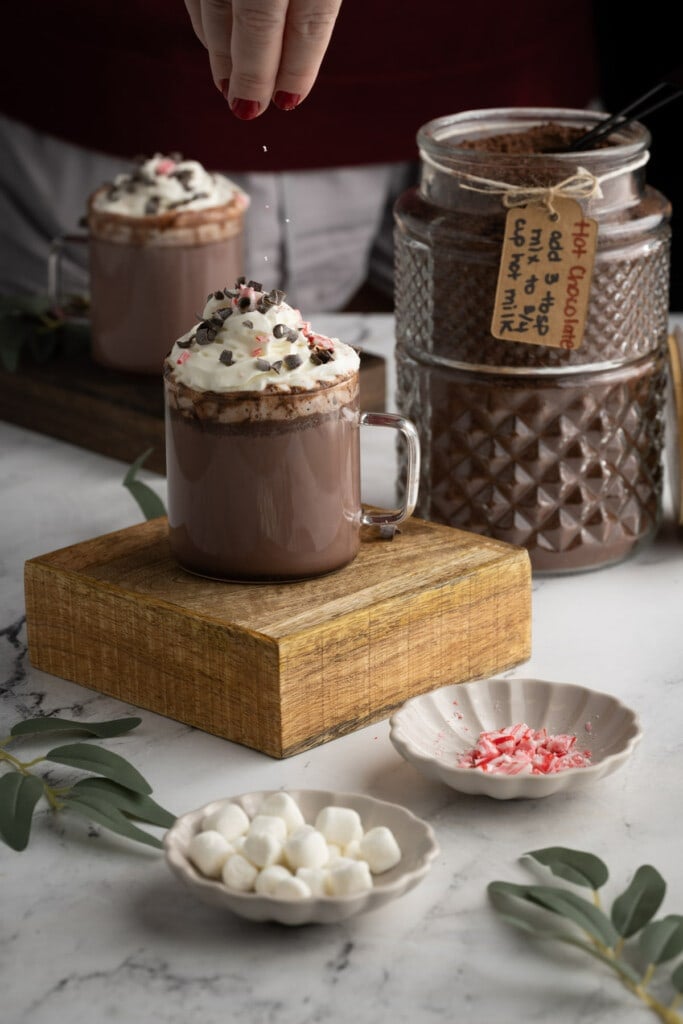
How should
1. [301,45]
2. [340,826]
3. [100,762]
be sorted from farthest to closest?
[301,45]
[100,762]
[340,826]

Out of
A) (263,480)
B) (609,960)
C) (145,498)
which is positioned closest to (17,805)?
(263,480)

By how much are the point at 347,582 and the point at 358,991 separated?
0.41 meters

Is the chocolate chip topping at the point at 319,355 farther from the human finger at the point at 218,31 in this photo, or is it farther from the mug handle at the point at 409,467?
the human finger at the point at 218,31

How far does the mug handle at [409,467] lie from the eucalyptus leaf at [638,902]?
1.45 feet

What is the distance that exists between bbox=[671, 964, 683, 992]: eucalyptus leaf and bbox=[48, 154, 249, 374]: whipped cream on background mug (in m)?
1.15

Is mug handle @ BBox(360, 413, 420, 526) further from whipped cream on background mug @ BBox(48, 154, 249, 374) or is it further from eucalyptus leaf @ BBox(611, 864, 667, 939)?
whipped cream on background mug @ BBox(48, 154, 249, 374)

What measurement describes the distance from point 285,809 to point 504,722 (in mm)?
253

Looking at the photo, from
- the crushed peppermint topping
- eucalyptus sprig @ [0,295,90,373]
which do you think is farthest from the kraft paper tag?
eucalyptus sprig @ [0,295,90,373]

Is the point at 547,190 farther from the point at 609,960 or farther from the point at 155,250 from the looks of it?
the point at 609,960

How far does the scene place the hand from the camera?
122cm

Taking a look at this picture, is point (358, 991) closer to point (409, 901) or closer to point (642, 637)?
point (409, 901)

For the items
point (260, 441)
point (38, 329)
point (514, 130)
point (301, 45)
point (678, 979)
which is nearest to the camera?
point (678, 979)

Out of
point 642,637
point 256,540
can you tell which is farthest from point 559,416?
point 256,540

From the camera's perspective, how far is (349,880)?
864 mm
